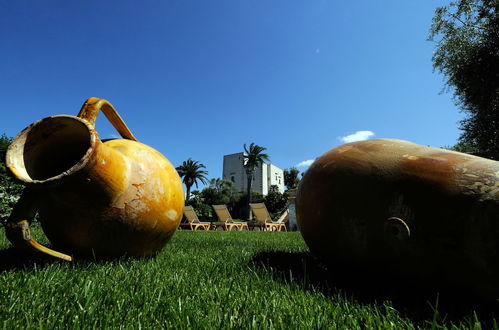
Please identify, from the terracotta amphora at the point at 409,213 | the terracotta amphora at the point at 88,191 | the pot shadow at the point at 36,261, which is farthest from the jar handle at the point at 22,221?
the terracotta amphora at the point at 409,213

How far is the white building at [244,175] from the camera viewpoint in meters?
64.4

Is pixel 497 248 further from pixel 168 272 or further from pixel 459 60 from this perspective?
pixel 459 60

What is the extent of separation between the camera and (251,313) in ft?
4.02

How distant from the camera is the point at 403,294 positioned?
62.1 inches

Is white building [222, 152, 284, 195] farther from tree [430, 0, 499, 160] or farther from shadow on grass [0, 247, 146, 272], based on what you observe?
shadow on grass [0, 247, 146, 272]

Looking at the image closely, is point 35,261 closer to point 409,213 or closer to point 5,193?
point 409,213

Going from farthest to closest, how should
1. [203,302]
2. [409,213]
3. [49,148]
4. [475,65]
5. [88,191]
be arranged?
[475,65], [49,148], [88,191], [409,213], [203,302]

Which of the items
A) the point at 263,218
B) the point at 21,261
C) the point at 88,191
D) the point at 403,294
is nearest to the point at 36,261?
the point at 21,261

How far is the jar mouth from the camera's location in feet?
5.36

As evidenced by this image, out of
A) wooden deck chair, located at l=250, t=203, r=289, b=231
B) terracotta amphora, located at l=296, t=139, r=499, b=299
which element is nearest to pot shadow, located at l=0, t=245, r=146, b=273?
terracotta amphora, located at l=296, t=139, r=499, b=299

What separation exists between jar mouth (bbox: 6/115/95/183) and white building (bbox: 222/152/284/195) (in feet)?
201

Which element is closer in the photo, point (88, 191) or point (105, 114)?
point (88, 191)

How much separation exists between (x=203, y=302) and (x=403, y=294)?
1132 millimetres

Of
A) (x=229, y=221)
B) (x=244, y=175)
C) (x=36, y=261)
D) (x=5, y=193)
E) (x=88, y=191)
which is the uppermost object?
(x=244, y=175)
